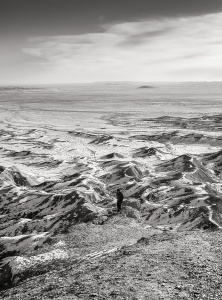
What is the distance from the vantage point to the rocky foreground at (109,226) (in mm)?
13038

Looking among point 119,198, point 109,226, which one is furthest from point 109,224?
point 119,198

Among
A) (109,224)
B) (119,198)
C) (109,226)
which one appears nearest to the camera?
(109,226)

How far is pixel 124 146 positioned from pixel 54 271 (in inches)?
1758

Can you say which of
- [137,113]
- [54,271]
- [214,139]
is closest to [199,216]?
[54,271]

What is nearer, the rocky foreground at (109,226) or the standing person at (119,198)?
the rocky foreground at (109,226)

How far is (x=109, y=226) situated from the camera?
22.9 m

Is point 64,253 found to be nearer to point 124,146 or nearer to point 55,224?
point 55,224

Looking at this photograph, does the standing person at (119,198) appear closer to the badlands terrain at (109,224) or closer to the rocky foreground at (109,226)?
the badlands terrain at (109,224)

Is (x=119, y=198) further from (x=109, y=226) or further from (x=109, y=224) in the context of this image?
(x=109, y=226)

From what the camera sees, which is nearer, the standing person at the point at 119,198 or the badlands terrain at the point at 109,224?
the badlands terrain at the point at 109,224

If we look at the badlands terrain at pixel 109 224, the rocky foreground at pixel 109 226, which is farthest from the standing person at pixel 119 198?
the rocky foreground at pixel 109 226

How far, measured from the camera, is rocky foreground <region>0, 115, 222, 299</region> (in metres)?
13.0

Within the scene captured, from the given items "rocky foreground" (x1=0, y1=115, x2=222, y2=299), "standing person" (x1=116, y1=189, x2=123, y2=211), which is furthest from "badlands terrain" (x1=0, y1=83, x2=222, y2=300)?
"standing person" (x1=116, y1=189, x2=123, y2=211)

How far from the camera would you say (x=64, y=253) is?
18.9m
